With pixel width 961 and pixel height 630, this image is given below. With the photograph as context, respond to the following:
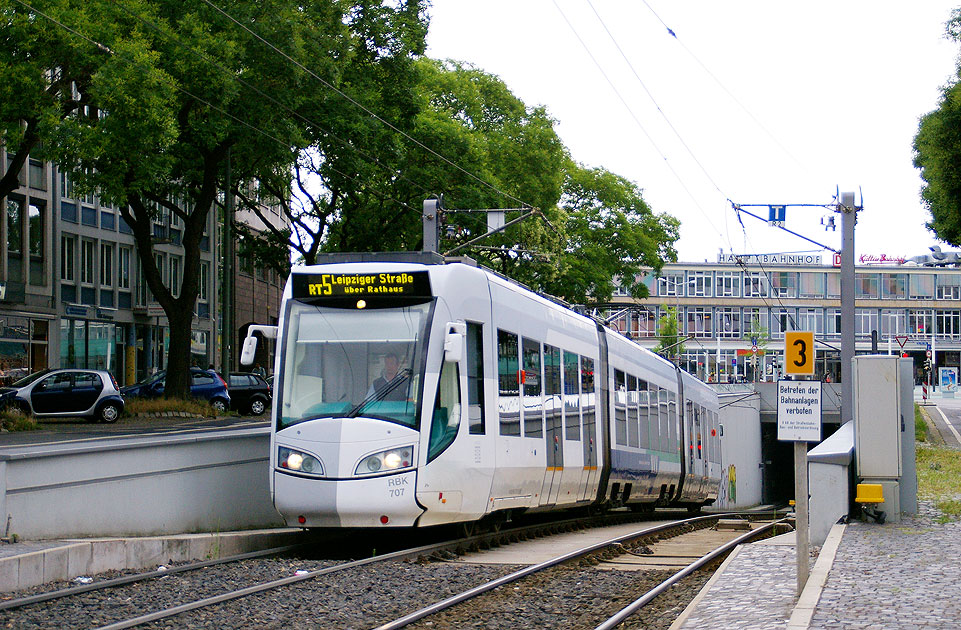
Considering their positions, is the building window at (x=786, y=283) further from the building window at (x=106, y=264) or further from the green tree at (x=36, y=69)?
the green tree at (x=36, y=69)

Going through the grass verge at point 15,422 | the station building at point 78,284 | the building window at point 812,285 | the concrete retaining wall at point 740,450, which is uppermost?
the building window at point 812,285

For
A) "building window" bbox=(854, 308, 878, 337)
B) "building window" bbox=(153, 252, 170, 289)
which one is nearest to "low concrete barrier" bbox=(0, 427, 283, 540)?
"building window" bbox=(153, 252, 170, 289)

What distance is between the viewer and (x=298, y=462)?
12734 mm

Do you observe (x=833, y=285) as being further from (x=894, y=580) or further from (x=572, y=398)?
(x=894, y=580)

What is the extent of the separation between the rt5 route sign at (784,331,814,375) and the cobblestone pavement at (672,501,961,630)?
60.4 inches

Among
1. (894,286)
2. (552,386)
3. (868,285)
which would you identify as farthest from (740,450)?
(894,286)

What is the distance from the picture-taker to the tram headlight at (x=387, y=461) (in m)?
12.5

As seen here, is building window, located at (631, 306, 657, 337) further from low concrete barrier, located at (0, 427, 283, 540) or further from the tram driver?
the tram driver

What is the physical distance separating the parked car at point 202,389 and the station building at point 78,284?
4.22 m

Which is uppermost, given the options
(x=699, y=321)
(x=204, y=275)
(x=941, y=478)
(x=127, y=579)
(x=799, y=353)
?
(x=204, y=275)

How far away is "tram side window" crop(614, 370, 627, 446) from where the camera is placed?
65.0 feet

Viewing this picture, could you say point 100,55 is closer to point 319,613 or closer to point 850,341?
point 850,341

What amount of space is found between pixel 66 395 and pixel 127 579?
25.7 metres

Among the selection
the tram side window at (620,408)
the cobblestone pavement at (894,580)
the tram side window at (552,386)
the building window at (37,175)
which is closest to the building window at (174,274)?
the building window at (37,175)
